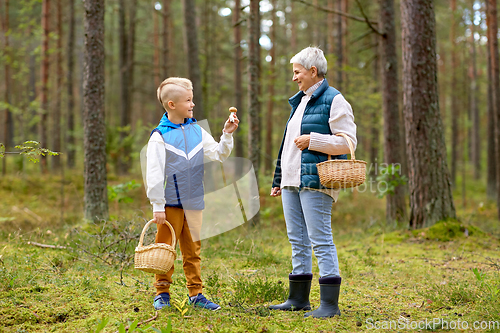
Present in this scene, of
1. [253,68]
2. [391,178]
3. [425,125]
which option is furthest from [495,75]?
[253,68]

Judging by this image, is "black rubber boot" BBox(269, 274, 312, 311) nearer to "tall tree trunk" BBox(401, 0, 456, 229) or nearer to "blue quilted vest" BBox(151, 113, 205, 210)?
"blue quilted vest" BBox(151, 113, 205, 210)

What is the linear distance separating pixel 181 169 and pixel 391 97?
6.21 metres

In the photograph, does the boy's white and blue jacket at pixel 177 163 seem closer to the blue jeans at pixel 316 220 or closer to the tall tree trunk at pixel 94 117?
the blue jeans at pixel 316 220

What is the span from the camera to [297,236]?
3369mm

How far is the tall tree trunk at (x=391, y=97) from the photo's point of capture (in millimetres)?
8055

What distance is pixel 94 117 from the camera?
679cm

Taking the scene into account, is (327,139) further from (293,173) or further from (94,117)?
(94,117)

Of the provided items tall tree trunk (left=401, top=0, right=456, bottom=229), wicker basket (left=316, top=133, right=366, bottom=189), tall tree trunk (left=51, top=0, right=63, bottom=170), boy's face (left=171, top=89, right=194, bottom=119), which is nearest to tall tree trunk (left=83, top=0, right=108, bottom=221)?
boy's face (left=171, top=89, right=194, bottom=119)

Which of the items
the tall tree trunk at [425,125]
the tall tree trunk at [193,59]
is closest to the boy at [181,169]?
the tall tree trunk at [425,125]

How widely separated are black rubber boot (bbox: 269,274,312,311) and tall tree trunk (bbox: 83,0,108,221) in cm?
441

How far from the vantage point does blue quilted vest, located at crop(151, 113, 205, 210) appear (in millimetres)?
3215

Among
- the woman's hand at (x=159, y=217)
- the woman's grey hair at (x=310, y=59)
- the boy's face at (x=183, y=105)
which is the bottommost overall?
the woman's hand at (x=159, y=217)

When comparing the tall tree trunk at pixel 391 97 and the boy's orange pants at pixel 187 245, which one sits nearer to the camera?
the boy's orange pants at pixel 187 245

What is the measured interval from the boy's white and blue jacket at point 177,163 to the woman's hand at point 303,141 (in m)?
0.60
